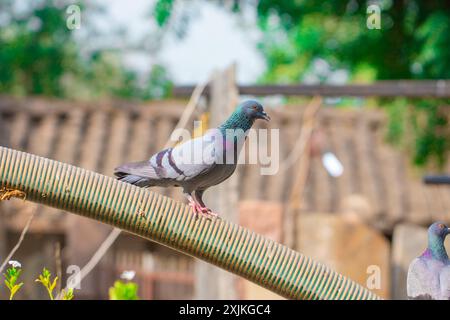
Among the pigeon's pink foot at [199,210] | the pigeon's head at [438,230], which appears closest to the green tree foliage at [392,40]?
the pigeon's head at [438,230]

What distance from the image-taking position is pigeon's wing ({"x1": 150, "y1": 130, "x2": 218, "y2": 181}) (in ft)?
10.4

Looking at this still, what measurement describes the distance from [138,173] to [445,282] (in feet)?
3.41

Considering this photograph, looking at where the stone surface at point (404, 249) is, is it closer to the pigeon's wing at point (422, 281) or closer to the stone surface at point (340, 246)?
the stone surface at point (340, 246)

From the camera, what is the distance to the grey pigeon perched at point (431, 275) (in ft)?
9.78

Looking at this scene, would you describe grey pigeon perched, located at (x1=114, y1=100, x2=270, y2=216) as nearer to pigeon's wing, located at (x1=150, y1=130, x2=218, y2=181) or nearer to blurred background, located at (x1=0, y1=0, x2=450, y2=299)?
pigeon's wing, located at (x1=150, y1=130, x2=218, y2=181)

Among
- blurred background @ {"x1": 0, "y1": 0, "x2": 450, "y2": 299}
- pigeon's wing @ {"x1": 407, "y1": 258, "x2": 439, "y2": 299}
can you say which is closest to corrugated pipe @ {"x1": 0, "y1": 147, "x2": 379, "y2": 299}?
pigeon's wing @ {"x1": 407, "y1": 258, "x2": 439, "y2": 299}

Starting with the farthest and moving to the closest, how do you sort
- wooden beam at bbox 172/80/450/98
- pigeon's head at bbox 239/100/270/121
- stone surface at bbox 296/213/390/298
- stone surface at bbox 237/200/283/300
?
stone surface at bbox 296/213/390/298
stone surface at bbox 237/200/283/300
wooden beam at bbox 172/80/450/98
pigeon's head at bbox 239/100/270/121

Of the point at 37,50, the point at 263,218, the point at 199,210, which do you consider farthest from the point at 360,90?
the point at 37,50

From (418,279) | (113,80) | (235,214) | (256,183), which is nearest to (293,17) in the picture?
(256,183)

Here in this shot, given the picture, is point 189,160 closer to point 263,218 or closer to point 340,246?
point 263,218

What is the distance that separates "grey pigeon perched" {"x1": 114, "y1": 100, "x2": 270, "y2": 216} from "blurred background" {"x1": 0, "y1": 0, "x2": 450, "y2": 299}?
3485 mm

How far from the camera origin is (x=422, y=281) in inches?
119

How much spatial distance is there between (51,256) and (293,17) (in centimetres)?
331

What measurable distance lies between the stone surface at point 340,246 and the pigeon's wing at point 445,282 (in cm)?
495
